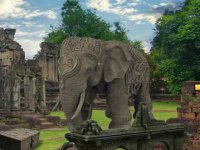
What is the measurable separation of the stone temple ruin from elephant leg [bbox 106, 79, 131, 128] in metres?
9.92

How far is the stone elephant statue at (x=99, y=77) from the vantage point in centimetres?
1071

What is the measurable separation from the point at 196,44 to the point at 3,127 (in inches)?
717

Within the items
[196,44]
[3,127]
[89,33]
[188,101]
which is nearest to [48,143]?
[3,127]

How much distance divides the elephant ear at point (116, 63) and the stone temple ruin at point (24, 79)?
32.6ft

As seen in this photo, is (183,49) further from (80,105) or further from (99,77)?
(80,105)

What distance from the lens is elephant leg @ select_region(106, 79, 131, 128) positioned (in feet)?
38.1

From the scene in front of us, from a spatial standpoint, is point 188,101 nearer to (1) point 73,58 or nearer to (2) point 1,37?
(1) point 73,58

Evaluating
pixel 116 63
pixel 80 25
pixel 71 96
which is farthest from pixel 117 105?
pixel 80 25

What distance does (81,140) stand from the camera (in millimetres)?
7035

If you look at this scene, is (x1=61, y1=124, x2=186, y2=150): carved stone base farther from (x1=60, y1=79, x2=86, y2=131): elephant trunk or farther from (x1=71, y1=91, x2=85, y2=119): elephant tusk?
(x1=60, y1=79, x2=86, y2=131): elephant trunk

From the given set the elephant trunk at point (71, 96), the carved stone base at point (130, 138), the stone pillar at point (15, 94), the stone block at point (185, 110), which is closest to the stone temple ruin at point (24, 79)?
the stone pillar at point (15, 94)

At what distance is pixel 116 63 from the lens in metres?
12.0

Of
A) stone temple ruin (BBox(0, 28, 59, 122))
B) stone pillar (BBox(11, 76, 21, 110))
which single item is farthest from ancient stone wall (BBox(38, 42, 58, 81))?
stone pillar (BBox(11, 76, 21, 110))

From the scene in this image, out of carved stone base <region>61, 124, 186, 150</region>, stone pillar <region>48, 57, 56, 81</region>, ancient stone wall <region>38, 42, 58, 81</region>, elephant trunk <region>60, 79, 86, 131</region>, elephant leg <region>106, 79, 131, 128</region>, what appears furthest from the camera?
stone pillar <region>48, 57, 56, 81</region>
